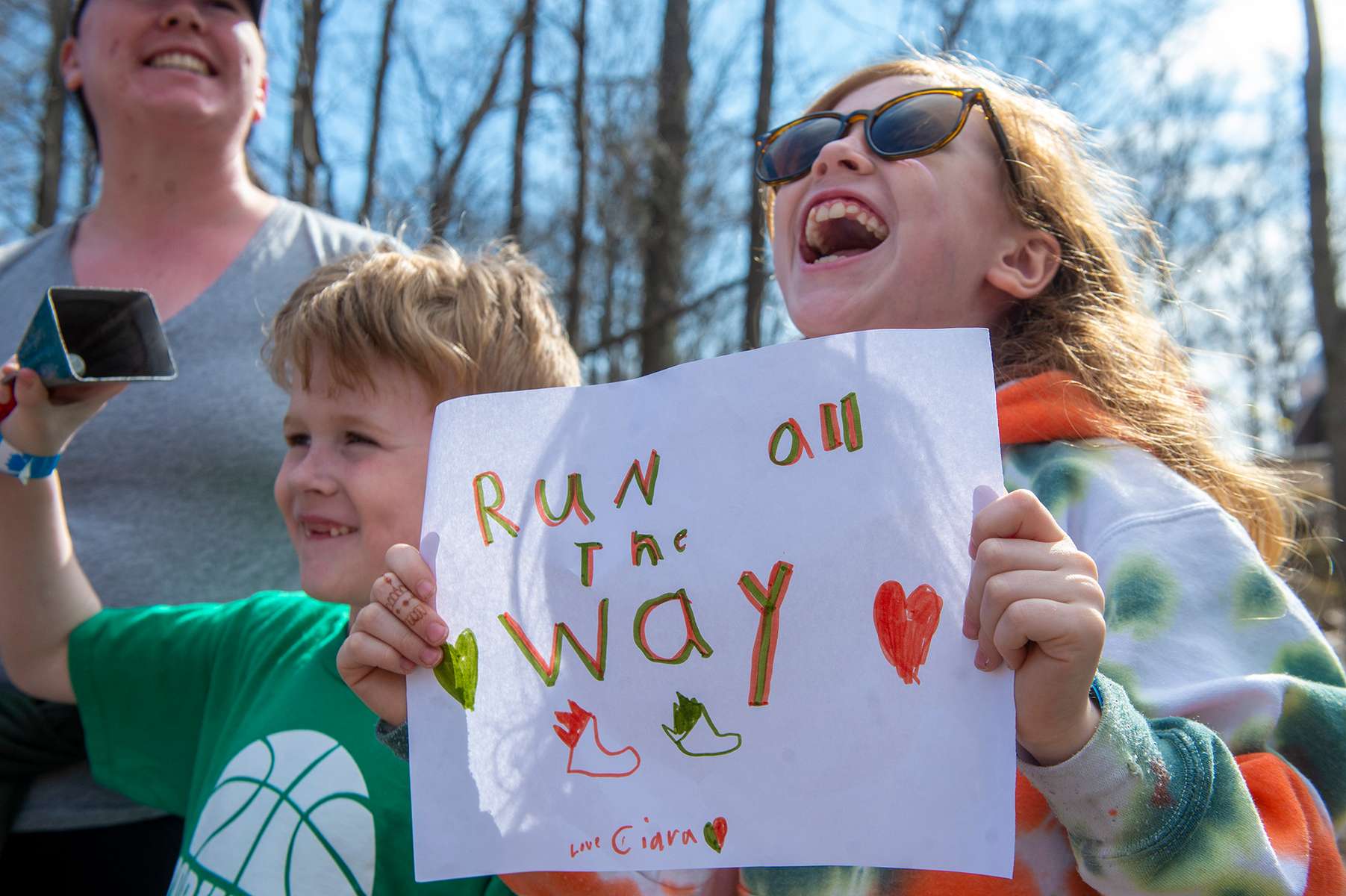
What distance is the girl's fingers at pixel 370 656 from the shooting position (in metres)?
1.01

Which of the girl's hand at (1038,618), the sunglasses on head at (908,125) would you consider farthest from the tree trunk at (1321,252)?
the girl's hand at (1038,618)

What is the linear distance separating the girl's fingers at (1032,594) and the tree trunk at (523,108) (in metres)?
5.43

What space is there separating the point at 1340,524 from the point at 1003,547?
562 cm

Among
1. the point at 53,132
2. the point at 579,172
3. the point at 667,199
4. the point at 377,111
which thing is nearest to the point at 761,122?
the point at 667,199

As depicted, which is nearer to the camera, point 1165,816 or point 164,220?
point 1165,816

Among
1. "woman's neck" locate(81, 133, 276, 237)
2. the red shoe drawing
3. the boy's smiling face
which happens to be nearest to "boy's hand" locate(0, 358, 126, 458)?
the boy's smiling face

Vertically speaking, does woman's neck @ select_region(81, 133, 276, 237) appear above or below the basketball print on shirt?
above

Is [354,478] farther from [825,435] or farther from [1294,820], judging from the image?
[1294,820]

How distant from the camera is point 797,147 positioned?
1484 millimetres

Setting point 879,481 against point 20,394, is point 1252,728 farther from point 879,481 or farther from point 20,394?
point 20,394

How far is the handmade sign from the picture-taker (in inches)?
35.0

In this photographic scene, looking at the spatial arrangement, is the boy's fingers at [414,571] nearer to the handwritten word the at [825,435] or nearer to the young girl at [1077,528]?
the young girl at [1077,528]

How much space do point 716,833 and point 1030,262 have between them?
2.93ft

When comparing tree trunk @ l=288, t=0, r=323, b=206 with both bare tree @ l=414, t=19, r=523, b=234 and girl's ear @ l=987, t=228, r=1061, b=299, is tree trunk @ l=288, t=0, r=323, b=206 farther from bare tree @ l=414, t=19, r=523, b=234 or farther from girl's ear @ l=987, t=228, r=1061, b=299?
girl's ear @ l=987, t=228, r=1061, b=299
